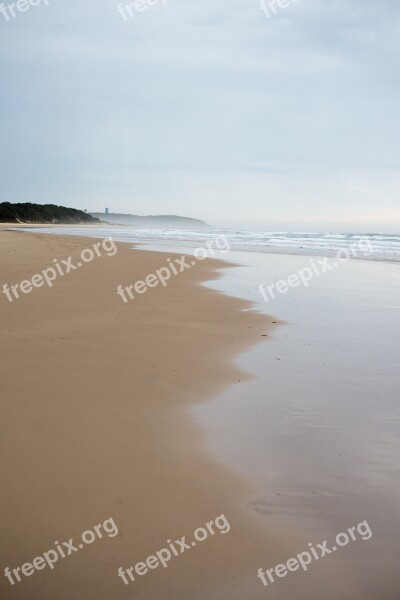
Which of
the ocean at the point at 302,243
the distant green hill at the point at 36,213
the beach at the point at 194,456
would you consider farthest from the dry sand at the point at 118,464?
the distant green hill at the point at 36,213

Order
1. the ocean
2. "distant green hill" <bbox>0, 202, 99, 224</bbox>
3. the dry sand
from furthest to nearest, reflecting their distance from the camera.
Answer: "distant green hill" <bbox>0, 202, 99, 224</bbox> < the ocean < the dry sand

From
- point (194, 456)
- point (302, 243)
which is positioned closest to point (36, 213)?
point (302, 243)

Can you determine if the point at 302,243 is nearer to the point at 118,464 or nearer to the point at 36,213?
the point at 118,464

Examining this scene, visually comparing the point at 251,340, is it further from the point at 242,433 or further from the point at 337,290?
the point at 337,290

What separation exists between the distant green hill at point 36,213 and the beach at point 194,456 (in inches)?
3494

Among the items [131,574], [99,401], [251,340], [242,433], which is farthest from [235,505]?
[251,340]

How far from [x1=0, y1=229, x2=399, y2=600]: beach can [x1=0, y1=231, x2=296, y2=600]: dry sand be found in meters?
0.01

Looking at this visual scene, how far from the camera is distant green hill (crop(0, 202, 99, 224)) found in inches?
3573

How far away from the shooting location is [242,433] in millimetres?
3879

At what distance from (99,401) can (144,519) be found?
5.67 ft

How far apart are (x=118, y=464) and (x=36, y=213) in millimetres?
102574

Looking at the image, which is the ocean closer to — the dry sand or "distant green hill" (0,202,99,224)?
the dry sand

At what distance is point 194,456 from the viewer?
3.50m

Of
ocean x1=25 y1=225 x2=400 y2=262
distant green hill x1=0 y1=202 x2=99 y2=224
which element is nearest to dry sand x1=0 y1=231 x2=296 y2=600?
ocean x1=25 y1=225 x2=400 y2=262
